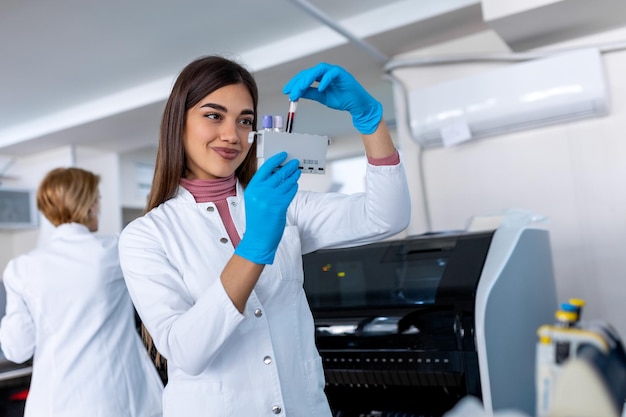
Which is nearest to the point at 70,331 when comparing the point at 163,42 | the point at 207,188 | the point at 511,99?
the point at 207,188

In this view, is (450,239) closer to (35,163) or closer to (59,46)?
(59,46)

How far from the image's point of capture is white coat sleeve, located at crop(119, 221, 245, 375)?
3.17 feet

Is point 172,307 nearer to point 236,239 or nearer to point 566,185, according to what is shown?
point 236,239

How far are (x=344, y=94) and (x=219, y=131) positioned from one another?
0.24m

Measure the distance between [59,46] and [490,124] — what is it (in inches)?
76.5

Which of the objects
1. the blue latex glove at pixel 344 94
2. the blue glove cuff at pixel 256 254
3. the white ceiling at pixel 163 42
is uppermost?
the white ceiling at pixel 163 42

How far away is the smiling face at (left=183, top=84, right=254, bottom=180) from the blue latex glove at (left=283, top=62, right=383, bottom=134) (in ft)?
0.39

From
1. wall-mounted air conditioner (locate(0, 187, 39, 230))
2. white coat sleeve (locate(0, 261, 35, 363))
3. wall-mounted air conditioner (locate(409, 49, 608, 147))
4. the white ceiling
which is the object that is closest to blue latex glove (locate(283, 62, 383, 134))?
the white ceiling

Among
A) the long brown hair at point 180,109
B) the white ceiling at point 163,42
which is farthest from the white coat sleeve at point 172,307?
the white ceiling at point 163,42

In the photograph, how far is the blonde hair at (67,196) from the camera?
1986mm

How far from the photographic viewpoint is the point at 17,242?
5293 millimetres

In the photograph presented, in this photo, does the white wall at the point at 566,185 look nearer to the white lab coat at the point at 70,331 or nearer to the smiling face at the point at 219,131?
the white lab coat at the point at 70,331

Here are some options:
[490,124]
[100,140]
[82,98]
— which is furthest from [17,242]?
[490,124]

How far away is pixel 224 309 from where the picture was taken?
0.96 metres
